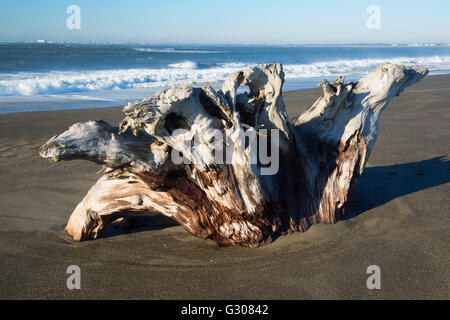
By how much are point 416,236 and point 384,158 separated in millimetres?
2690

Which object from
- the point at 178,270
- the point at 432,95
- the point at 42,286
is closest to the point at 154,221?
the point at 178,270

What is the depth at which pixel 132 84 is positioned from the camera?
733 inches

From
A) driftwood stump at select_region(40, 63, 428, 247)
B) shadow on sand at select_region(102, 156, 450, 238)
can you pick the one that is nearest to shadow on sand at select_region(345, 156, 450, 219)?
shadow on sand at select_region(102, 156, 450, 238)

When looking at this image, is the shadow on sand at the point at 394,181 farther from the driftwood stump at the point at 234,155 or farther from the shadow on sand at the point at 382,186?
the driftwood stump at the point at 234,155

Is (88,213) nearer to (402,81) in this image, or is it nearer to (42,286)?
(42,286)

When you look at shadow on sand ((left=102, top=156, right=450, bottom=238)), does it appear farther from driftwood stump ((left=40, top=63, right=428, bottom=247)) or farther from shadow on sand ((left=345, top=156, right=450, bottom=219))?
driftwood stump ((left=40, top=63, right=428, bottom=247))

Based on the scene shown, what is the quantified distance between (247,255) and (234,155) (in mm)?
810

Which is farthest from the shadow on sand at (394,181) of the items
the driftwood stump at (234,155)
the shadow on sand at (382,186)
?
the driftwood stump at (234,155)

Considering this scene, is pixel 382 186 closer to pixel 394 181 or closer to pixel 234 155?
pixel 394 181

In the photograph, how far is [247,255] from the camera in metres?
3.04

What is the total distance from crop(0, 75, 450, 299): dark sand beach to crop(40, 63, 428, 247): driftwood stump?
221mm

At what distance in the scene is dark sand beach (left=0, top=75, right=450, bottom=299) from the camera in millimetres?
2607

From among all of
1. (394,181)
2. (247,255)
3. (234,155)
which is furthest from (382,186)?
(234,155)

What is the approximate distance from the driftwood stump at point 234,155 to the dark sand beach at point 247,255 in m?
0.22
